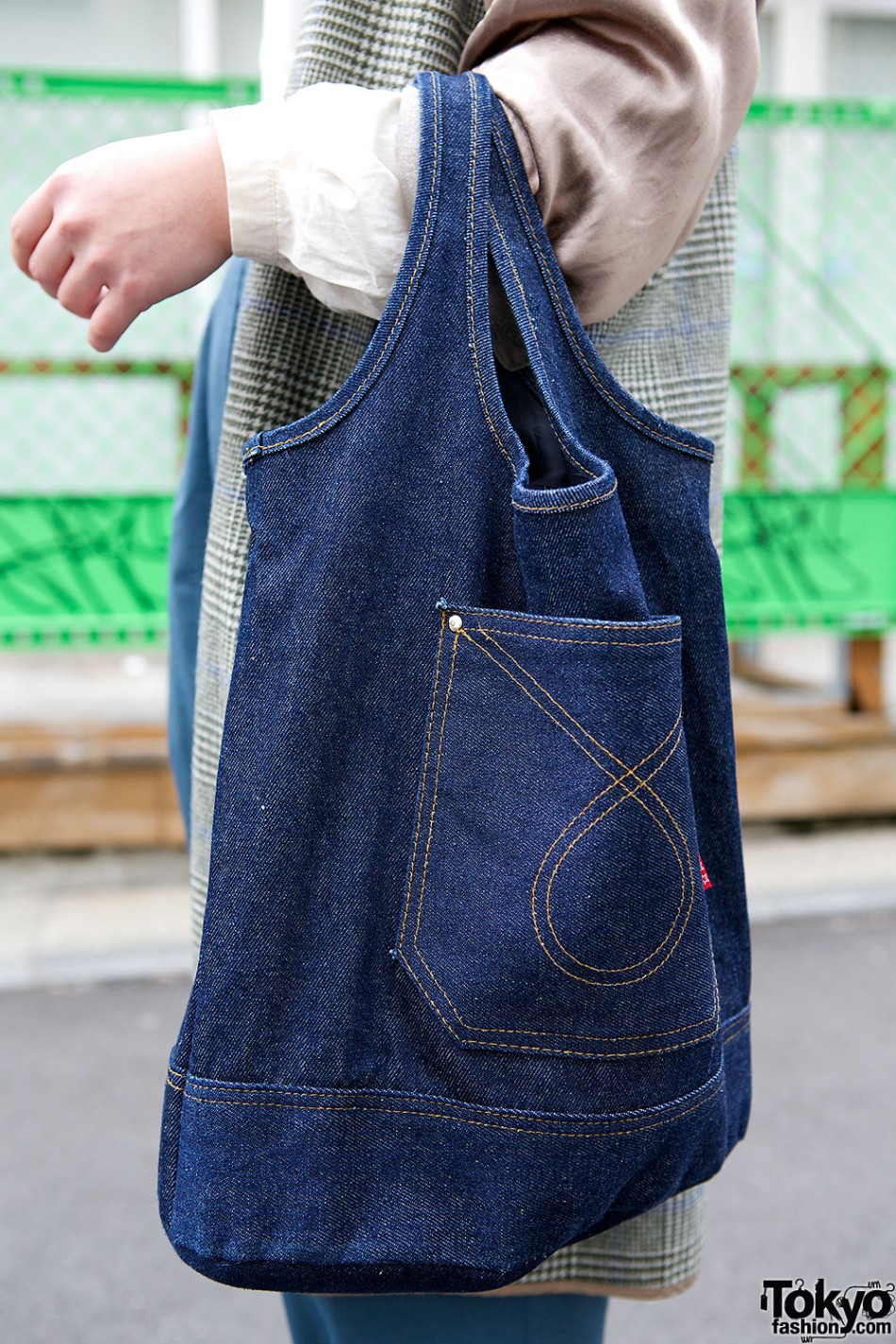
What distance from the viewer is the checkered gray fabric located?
2.19 feet

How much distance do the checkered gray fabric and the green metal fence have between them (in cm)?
Result: 189

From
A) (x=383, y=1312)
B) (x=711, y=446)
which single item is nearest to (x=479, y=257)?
(x=711, y=446)

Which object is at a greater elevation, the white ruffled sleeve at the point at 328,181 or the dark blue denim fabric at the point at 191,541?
the white ruffled sleeve at the point at 328,181

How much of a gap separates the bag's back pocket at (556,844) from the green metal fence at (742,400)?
2098mm

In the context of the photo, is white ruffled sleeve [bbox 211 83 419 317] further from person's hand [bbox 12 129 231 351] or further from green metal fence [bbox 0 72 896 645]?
green metal fence [bbox 0 72 896 645]

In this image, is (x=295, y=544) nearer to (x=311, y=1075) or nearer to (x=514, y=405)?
(x=514, y=405)

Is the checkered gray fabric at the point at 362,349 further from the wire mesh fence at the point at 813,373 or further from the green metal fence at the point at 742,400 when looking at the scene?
the wire mesh fence at the point at 813,373

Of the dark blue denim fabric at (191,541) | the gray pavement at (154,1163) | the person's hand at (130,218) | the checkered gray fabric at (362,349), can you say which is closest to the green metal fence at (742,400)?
the gray pavement at (154,1163)

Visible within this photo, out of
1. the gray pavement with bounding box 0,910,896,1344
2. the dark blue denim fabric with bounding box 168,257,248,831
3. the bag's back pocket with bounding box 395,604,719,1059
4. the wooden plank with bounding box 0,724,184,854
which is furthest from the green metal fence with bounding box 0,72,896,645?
the bag's back pocket with bounding box 395,604,719,1059

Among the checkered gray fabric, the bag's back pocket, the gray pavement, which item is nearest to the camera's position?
the bag's back pocket

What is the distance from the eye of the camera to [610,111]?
595 mm

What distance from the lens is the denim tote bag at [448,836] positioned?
553 mm

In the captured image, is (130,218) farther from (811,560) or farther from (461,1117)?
(811,560)

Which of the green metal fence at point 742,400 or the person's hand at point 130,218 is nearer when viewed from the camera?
the person's hand at point 130,218
